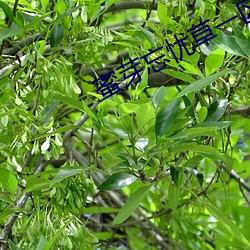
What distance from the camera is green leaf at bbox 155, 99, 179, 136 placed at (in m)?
0.73

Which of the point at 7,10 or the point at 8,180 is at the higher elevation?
the point at 7,10

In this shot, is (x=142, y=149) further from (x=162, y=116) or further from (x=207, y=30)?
(x=207, y=30)

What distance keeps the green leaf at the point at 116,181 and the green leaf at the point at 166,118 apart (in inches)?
2.9

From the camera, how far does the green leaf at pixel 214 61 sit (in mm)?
811

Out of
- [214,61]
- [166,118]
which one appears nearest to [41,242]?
[166,118]

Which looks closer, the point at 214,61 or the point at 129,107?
the point at 129,107

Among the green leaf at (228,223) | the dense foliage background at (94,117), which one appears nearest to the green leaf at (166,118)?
the dense foliage background at (94,117)

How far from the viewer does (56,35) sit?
817mm

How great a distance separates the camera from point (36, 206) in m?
0.79

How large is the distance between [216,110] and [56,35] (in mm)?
222

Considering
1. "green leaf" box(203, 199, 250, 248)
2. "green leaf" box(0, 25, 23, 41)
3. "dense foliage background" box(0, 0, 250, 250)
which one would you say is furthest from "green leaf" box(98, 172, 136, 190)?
"green leaf" box(0, 25, 23, 41)

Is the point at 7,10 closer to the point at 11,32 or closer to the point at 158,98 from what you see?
the point at 11,32

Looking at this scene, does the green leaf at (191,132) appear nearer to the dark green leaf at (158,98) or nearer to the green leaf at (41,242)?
the dark green leaf at (158,98)

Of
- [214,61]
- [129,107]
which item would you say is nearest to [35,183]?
[129,107]
